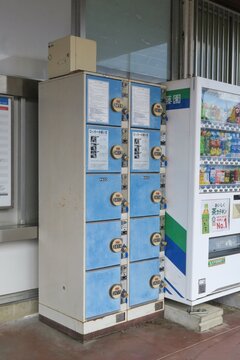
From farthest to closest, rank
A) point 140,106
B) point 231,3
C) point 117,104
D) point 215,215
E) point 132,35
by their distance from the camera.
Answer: point 231,3, point 132,35, point 215,215, point 140,106, point 117,104

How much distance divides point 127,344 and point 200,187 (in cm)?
148

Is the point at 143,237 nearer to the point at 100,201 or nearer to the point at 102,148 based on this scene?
the point at 100,201

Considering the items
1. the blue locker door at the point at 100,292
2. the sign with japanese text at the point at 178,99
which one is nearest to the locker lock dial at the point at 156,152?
the sign with japanese text at the point at 178,99

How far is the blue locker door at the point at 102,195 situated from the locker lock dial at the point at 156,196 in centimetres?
41

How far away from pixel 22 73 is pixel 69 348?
7.87 feet

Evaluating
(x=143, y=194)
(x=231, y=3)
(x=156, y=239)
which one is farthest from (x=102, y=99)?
(x=231, y=3)

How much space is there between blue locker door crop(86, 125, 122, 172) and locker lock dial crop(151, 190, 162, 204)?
47cm

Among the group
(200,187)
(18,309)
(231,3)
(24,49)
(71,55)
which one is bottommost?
(18,309)

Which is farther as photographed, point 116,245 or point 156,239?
point 156,239

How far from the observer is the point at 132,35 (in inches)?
190

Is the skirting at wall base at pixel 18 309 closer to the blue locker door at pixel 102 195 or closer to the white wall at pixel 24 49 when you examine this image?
the white wall at pixel 24 49

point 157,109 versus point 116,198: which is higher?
point 157,109

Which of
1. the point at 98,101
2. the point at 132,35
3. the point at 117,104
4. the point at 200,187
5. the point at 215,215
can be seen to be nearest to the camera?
the point at 98,101

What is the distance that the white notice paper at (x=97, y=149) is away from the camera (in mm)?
3514
